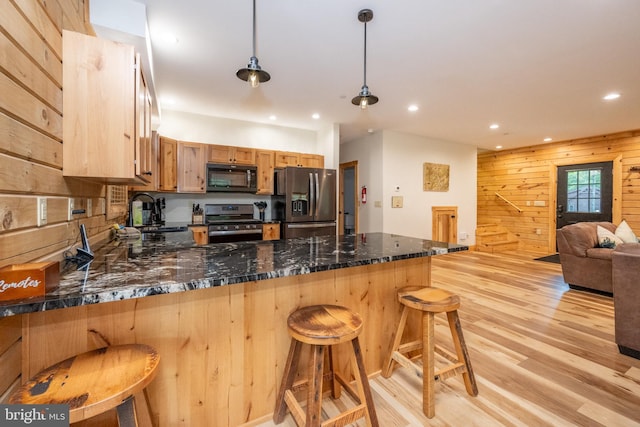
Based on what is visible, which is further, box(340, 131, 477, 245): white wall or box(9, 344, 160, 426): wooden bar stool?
box(340, 131, 477, 245): white wall

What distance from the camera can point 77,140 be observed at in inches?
57.3

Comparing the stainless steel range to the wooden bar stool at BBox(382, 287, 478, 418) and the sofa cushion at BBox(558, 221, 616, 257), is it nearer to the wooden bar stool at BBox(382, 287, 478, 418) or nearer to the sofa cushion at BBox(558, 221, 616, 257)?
the wooden bar stool at BBox(382, 287, 478, 418)

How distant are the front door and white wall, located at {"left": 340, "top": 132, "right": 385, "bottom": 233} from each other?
4370mm

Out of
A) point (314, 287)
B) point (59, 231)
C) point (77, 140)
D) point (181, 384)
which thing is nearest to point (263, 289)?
point (314, 287)

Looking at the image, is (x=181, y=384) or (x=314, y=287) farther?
(x=314, y=287)

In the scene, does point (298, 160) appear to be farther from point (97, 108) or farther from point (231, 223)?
→ point (97, 108)

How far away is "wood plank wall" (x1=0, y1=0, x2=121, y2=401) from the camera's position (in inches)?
39.1

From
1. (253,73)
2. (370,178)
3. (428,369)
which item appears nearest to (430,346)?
(428,369)

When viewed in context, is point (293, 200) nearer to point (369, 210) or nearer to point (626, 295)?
point (369, 210)

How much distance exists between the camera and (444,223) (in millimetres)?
6359

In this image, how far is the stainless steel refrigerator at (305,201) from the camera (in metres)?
4.46

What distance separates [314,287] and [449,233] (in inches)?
223

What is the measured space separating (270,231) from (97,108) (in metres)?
3.06

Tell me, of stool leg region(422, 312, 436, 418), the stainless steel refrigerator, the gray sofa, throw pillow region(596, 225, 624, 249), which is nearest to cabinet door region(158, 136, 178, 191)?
the stainless steel refrigerator
